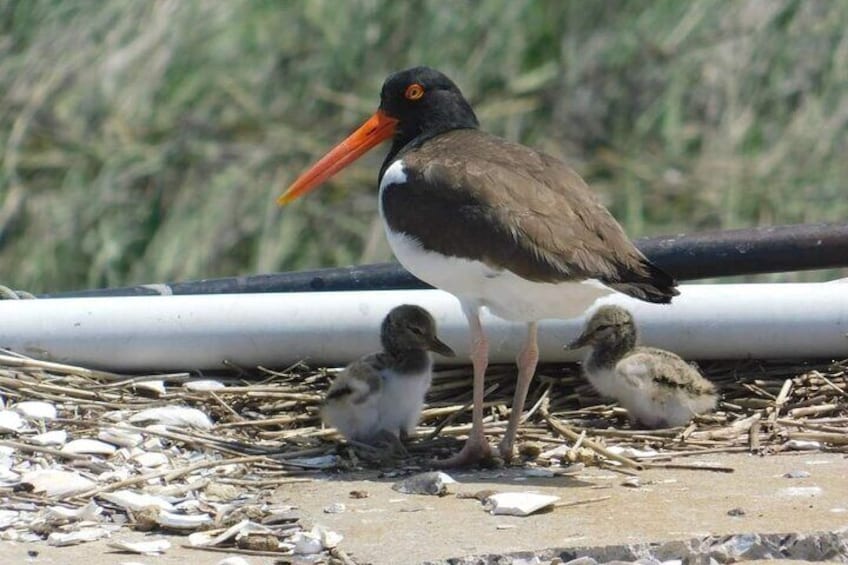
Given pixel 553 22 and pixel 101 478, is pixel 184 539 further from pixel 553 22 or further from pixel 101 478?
pixel 553 22

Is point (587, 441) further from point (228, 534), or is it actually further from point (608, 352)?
point (228, 534)

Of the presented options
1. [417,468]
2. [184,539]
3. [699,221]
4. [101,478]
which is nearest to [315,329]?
[417,468]

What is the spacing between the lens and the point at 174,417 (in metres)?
5.75

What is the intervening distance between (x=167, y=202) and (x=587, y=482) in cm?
777

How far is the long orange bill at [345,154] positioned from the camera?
672 centimetres

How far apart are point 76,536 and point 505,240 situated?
5.11 ft

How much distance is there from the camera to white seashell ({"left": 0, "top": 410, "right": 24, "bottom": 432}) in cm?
552

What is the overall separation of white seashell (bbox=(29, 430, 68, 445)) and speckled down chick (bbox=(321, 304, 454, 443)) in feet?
2.71

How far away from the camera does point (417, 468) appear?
5543mm

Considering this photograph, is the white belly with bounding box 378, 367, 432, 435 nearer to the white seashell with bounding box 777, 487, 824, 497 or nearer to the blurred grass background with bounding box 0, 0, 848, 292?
the white seashell with bounding box 777, 487, 824, 497

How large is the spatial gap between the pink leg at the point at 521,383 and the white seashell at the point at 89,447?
120 cm

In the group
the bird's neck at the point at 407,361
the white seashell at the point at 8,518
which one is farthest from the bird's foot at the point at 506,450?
the white seashell at the point at 8,518

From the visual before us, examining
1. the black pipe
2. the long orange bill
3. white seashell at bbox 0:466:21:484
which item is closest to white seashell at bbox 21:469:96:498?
white seashell at bbox 0:466:21:484

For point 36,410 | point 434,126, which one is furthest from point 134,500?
point 434,126
